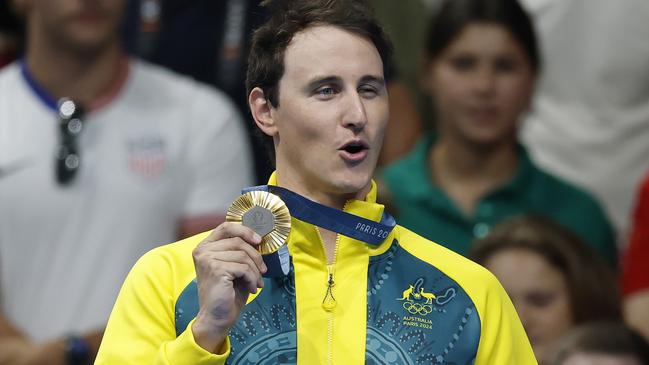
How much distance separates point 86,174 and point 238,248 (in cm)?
294

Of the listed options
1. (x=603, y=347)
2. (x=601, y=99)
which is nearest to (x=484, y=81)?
(x=601, y=99)

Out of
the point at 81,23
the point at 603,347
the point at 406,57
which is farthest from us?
the point at 406,57

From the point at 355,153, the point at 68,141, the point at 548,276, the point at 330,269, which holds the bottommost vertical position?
the point at 548,276

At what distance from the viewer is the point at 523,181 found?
7.00 meters

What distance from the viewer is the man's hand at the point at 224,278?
3541 millimetres

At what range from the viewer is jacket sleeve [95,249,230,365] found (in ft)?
12.2

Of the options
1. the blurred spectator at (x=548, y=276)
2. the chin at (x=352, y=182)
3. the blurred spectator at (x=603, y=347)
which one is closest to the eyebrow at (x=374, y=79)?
the chin at (x=352, y=182)

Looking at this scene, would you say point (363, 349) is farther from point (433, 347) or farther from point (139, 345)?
point (139, 345)

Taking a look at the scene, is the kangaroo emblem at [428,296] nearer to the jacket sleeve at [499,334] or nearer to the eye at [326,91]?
the jacket sleeve at [499,334]

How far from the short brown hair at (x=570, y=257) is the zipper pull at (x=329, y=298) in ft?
8.45

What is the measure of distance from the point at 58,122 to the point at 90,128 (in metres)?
0.13

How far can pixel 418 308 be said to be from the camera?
386cm

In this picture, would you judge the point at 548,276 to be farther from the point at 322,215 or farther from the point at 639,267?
the point at 322,215

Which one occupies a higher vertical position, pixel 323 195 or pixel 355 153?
pixel 355 153
